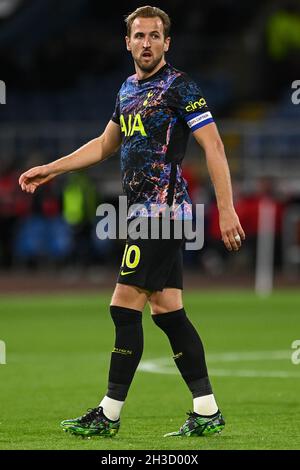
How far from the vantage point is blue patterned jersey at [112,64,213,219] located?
7.65m

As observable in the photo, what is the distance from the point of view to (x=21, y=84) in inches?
1304

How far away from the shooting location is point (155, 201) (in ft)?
25.1

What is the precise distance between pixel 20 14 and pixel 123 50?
136 inches

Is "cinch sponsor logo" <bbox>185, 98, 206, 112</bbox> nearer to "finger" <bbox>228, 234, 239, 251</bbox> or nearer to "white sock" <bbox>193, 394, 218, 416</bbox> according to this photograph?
"finger" <bbox>228, 234, 239, 251</bbox>

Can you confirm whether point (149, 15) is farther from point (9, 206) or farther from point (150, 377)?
point (9, 206)

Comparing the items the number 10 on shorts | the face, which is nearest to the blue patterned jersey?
the face

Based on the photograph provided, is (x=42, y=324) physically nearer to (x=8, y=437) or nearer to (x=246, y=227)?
(x=8, y=437)

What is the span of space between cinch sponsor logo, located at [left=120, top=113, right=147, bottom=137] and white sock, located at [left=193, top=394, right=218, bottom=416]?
1.69m

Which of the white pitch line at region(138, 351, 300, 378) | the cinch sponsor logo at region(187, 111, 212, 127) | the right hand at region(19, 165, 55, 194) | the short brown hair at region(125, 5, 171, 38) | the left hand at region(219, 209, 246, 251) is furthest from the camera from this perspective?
the white pitch line at region(138, 351, 300, 378)

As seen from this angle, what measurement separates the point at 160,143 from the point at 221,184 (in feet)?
1.66

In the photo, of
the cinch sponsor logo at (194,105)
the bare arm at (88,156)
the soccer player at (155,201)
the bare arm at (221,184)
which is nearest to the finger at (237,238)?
the bare arm at (221,184)

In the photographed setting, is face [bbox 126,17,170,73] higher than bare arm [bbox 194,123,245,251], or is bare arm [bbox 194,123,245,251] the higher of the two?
face [bbox 126,17,170,73]

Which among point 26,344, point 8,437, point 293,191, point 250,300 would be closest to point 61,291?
point 250,300

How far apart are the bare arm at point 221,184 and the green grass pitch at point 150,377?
4.01 feet
